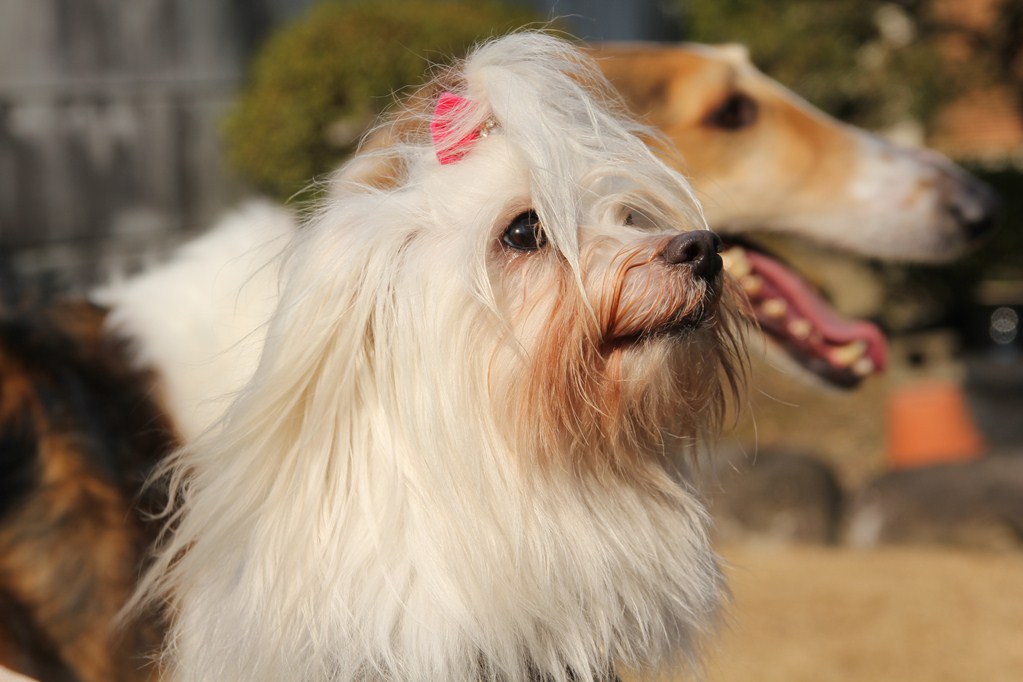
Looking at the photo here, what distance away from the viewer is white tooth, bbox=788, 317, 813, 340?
8.91ft

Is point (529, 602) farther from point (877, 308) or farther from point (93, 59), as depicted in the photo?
point (877, 308)

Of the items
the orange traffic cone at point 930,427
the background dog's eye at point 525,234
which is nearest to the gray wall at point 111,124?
the background dog's eye at point 525,234

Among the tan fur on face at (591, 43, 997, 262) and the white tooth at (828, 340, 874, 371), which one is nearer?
the white tooth at (828, 340, 874, 371)

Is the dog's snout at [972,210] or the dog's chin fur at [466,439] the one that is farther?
the dog's snout at [972,210]

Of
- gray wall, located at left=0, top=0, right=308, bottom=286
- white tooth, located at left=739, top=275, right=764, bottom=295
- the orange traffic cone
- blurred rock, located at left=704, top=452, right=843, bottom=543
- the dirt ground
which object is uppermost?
white tooth, located at left=739, top=275, right=764, bottom=295

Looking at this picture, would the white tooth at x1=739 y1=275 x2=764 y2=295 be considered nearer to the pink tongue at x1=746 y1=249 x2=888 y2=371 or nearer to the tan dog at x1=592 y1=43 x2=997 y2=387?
the pink tongue at x1=746 y1=249 x2=888 y2=371

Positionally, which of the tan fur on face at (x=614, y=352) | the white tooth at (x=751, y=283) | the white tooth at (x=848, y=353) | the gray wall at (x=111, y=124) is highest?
the tan fur on face at (x=614, y=352)

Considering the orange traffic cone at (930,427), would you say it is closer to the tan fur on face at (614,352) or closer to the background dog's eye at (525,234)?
the tan fur on face at (614,352)

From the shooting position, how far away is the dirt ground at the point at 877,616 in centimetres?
372

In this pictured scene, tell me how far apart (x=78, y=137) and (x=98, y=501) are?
4040 millimetres

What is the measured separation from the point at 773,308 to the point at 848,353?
233 mm

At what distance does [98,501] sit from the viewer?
76.8 inches

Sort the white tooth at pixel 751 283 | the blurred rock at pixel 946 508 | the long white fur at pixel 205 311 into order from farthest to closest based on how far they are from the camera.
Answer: the blurred rock at pixel 946 508, the white tooth at pixel 751 283, the long white fur at pixel 205 311

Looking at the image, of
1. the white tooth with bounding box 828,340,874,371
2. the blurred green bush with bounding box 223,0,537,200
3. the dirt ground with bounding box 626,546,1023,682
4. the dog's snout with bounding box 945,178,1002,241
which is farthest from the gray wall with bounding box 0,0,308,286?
the dog's snout with bounding box 945,178,1002,241
